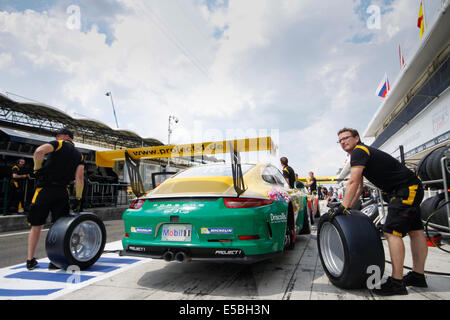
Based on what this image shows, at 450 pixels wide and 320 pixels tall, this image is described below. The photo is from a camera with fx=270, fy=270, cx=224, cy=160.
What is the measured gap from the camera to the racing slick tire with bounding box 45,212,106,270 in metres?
3.06

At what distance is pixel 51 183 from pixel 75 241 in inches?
30.6

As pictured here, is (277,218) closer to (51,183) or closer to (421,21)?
(51,183)

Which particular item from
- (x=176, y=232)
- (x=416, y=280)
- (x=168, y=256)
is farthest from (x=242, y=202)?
(x=416, y=280)

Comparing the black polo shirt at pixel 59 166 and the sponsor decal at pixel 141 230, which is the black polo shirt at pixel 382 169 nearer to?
the sponsor decal at pixel 141 230

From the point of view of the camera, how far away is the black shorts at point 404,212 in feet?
7.87

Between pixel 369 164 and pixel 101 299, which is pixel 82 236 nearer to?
pixel 101 299

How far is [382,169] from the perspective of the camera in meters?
2.58

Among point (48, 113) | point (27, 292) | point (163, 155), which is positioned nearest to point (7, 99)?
point (48, 113)

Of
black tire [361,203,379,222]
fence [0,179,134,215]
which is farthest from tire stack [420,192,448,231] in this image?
fence [0,179,134,215]

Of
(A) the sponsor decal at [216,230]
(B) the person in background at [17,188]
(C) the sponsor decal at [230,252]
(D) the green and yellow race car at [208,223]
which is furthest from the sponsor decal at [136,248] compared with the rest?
(B) the person in background at [17,188]

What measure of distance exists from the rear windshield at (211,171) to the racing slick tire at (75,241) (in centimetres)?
129

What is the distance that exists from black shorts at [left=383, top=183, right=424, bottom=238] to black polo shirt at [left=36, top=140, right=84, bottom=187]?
3661mm

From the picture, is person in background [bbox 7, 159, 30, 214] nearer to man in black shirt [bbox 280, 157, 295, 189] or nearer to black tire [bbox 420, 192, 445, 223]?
man in black shirt [bbox 280, 157, 295, 189]

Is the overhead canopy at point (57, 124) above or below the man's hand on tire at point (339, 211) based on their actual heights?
above
